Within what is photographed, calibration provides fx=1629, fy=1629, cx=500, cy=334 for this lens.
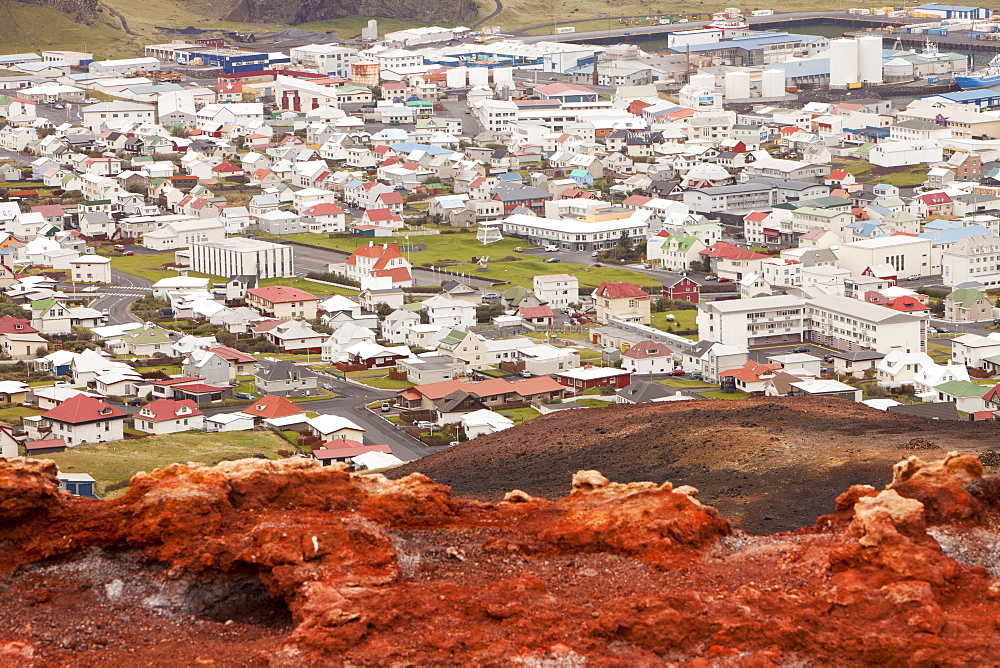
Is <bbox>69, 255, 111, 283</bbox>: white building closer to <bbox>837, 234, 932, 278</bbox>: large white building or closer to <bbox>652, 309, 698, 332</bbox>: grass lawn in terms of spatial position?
<bbox>652, 309, 698, 332</bbox>: grass lawn

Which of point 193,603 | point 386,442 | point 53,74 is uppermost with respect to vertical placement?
point 53,74

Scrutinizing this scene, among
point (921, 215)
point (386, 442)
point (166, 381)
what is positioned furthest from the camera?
point (921, 215)

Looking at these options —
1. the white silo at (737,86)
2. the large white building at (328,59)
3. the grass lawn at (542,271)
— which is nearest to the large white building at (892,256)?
the grass lawn at (542,271)

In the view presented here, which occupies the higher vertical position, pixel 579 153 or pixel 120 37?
pixel 120 37

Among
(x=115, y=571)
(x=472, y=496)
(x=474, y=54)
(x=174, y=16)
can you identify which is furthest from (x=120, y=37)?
(x=115, y=571)

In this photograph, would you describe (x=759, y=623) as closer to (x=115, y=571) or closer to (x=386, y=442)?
(x=115, y=571)

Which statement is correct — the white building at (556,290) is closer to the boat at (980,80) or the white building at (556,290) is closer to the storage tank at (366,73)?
the boat at (980,80)

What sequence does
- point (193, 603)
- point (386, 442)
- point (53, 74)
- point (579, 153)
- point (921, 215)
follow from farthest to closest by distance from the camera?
point (53, 74), point (579, 153), point (921, 215), point (386, 442), point (193, 603)

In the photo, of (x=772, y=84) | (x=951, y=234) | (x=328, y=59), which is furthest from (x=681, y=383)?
(x=328, y=59)
